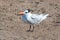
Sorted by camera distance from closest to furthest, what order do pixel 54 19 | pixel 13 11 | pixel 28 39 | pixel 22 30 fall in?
pixel 28 39, pixel 22 30, pixel 54 19, pixel 13 11

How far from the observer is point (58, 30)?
8.16 meters

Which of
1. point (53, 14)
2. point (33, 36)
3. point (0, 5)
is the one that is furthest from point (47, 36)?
point (0, 5)

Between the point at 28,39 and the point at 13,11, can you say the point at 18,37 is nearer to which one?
the point at 28,39

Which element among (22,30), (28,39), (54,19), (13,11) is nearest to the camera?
(28,39)

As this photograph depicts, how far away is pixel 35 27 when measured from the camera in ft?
27.2

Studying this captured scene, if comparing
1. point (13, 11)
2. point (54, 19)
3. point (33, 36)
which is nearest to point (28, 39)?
point (33, 36)

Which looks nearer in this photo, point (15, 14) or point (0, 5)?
point (15, 14)

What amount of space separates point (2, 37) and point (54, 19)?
2056 millimetres

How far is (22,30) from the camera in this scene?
8.06 metres

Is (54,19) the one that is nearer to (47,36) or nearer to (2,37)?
(47,36)

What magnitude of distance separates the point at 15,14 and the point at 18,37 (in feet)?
6.21

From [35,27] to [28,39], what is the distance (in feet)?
3.06

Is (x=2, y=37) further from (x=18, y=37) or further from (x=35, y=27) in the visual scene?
(x=35, y=27)

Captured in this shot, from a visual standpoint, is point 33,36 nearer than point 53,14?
Yes
